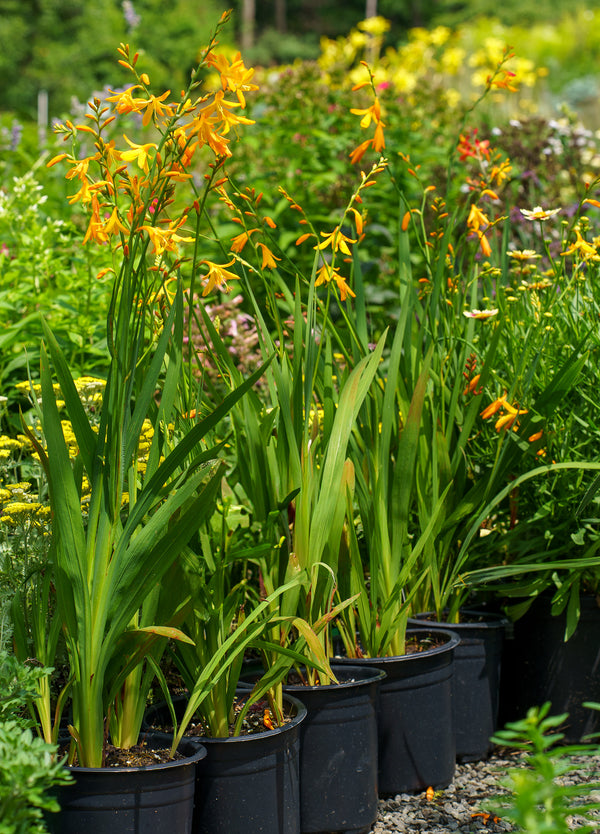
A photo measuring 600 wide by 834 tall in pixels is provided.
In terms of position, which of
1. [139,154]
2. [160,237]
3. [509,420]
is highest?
[139,154]

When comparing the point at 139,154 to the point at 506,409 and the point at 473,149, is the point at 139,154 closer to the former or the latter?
the point at 506,409

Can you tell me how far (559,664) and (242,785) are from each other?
3.50 feet

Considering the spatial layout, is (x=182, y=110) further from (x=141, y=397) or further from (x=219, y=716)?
(x=219, y=716)

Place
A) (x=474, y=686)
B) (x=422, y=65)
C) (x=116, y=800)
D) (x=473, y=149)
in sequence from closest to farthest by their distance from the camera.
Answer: (x=116, y=800) < (x=474, y=686) < (x=473, y=149) < (x=422, y=65)

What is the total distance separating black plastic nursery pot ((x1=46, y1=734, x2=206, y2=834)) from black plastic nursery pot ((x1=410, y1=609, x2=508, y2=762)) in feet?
3.11

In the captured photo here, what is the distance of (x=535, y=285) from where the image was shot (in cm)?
232

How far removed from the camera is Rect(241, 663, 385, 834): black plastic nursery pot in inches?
67.4

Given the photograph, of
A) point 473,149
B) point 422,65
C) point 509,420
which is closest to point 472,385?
point 509,420

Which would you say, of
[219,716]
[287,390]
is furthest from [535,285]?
[219,716]

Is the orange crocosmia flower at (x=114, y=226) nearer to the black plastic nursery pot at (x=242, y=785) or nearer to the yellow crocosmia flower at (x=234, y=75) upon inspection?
the yellow crocosmia flower at (x=234, y=75)

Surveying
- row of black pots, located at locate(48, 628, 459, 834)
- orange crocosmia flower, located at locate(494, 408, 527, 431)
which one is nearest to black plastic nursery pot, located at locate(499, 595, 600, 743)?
row of black pots, located at locate(48, 628, 459, 834)

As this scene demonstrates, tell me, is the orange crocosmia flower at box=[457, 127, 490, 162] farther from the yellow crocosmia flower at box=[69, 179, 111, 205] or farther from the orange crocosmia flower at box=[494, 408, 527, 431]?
the yellow crocosmia flower at box=[69, 179, 111, 205]

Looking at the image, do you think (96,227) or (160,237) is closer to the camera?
(160,237)

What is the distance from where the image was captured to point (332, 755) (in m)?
1.72
